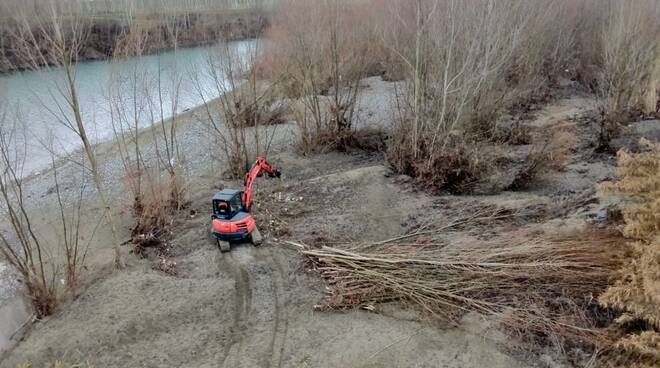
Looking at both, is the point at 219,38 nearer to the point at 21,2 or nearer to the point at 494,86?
the point at 21,2

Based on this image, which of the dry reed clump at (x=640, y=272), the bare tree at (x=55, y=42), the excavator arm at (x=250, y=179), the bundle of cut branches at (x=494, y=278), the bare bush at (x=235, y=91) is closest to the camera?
the dry reed clump at (x=640, y=272)

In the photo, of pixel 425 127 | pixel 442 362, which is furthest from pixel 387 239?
pixel 425 127

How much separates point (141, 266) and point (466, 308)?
199 inches

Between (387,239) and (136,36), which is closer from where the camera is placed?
(387,239)

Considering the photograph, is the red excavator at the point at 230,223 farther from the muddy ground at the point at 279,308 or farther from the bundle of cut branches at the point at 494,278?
the bundle of cut branches at the point at 494,278

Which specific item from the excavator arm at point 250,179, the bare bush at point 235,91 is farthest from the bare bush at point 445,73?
the bare bush at point 235,91

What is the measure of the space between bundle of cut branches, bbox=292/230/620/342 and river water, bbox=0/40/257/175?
15.9 ft

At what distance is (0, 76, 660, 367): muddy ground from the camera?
236 inches

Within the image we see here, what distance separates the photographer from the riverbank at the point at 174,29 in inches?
349

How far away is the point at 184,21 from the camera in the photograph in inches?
456

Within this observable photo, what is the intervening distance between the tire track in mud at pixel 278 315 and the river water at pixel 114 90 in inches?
147

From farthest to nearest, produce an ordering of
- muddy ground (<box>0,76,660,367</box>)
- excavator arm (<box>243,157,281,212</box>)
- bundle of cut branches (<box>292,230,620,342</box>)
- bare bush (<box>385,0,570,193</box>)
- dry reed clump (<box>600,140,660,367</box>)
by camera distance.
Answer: bare bush (<box>385,0,570,193</box>) → excavator arm (<box>243,157,281,212</box>) → bundle of cut branches (<box>292,230,620,342</box>) → muddy ground (<box>0,76,660,367</box>) → dry reed clump (<box>600,140,660,367</box>)

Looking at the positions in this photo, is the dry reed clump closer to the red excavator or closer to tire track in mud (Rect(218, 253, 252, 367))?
tire track in mud (Rect(218, 253, 252, 367))

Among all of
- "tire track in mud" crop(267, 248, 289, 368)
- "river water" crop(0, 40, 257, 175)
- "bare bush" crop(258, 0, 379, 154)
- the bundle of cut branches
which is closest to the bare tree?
"river water" crop(0, 40, 257, 175)
